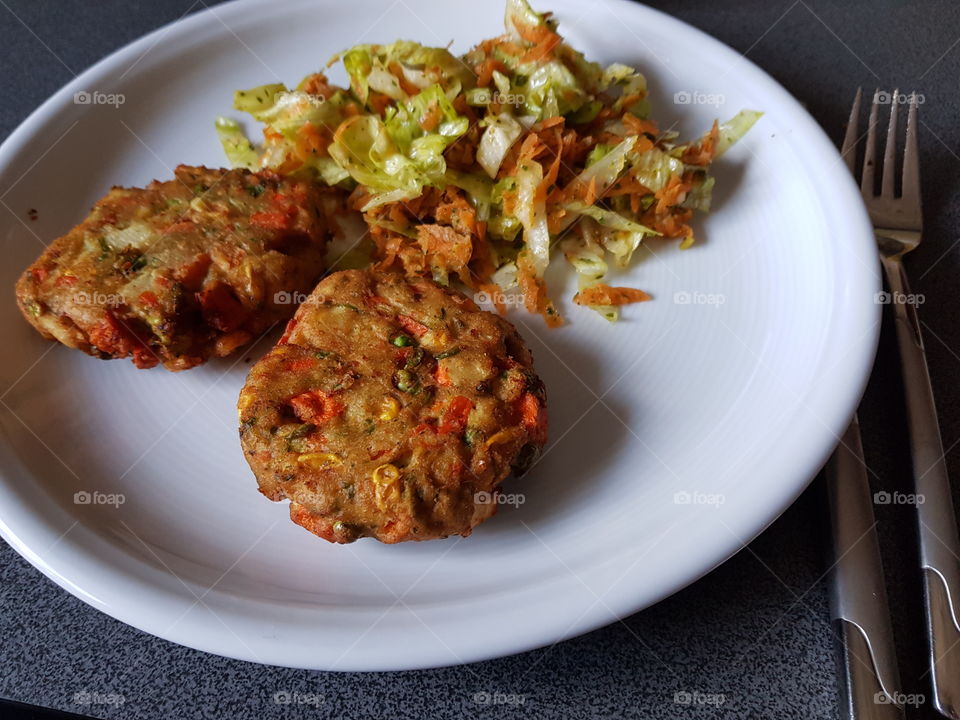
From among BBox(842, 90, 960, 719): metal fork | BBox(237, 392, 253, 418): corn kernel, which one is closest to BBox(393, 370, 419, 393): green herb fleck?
BBox(237, 392, 253, 418): corn kernel

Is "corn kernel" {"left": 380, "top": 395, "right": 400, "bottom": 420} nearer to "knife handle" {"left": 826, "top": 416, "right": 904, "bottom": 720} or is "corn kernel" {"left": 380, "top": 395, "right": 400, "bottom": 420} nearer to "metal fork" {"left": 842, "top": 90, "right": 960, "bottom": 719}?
"knife handle" {"left": 826, "top": 416, "right": 904, "bottom": 720}

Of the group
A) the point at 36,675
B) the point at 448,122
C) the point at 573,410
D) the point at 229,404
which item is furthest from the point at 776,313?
the point at 36,675

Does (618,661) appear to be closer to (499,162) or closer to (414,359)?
(414,359)

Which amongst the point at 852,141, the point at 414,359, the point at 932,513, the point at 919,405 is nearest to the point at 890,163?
the point at 852,141

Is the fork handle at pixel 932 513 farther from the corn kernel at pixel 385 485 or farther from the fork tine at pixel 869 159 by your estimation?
the corn kernel at pixel 385 485

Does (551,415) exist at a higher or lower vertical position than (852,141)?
higher

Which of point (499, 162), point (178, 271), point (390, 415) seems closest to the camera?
point (390, 415)

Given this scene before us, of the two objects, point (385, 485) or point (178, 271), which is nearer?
point (385, 485)
